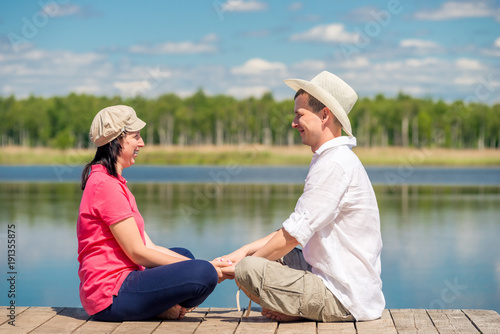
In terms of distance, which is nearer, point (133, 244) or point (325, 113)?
point (133, 244)

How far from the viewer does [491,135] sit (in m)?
70.8

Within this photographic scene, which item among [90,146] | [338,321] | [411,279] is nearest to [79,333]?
[338,321]

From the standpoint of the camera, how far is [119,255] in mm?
3441

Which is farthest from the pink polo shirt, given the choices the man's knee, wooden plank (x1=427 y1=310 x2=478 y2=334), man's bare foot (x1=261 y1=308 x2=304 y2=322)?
wooden plank (x1=427 y1=310 x2=478 y2=334)

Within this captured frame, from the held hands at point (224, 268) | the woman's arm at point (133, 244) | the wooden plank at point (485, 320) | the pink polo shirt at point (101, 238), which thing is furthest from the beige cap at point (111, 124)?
the wooden plank at point (485, 320)

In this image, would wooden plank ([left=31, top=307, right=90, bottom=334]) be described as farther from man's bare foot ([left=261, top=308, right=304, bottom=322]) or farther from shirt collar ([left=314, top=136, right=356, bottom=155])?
shirt collar ([left=314, top=136, right=356, bottom=155])

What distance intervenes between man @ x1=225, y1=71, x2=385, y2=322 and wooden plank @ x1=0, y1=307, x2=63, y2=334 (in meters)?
1.08

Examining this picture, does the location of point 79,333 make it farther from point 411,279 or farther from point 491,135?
point 491,135

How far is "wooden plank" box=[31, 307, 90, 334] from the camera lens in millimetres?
3344

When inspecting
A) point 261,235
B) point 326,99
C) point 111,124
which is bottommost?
point 261,235

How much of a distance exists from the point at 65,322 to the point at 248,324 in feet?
3.13

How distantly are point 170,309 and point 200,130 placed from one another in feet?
232

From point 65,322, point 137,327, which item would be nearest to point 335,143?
point 137,327

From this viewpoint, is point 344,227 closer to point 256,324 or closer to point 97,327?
point 256,324
